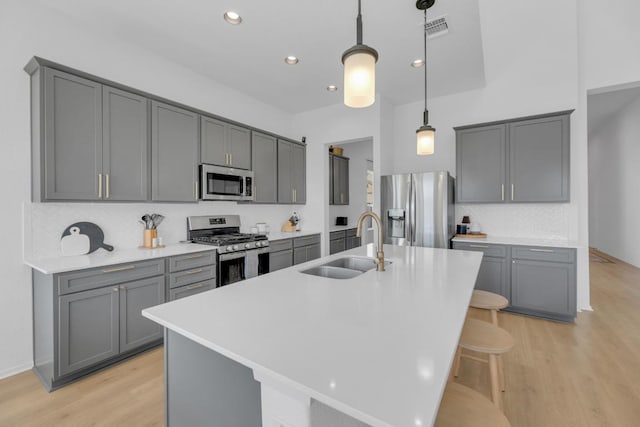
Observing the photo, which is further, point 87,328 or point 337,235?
point 337,235

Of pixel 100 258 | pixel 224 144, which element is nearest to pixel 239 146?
pixel 224 144

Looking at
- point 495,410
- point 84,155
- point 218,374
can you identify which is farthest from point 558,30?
point 84,155

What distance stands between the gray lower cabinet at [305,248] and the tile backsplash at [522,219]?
2.22 metres

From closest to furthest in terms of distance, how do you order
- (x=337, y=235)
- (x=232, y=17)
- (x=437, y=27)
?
(x=232, y=17) → (x=437, y=27) → (x=337, y=235)

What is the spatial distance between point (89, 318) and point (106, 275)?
332mm

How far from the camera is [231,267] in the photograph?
A: 319 centimetres

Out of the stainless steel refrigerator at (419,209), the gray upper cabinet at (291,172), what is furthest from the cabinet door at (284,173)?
the stainless steel refrigerator at (419,209)

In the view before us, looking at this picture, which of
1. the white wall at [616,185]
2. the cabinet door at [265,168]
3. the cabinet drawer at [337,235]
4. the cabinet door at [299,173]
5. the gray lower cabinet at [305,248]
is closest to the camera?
the cabinet door at [265,168]

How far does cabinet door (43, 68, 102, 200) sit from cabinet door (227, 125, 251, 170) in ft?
4.63

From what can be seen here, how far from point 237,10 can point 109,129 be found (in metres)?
1.54

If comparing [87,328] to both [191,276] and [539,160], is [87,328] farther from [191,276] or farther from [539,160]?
[539,160]

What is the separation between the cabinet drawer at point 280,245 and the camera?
383cm

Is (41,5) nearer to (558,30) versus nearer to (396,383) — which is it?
(396,383)

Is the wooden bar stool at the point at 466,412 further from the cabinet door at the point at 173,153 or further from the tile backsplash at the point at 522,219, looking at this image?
the tile backsplash at the point at 522,219
